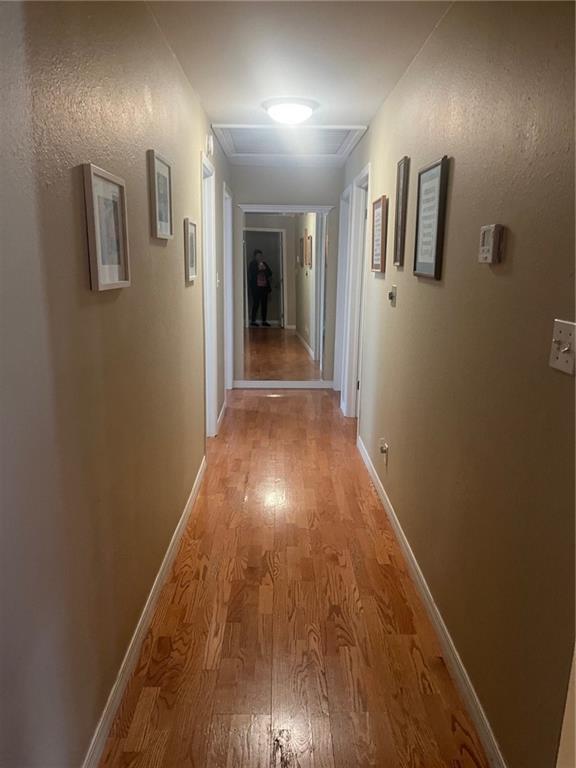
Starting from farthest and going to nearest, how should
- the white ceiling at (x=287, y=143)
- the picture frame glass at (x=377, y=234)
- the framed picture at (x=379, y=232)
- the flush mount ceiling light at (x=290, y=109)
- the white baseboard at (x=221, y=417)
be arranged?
the white baseboard at (x=221, y=417)
the white ceiling at (x=287, y=143)
the picture frame glass at (x=377, y=234)
the framed picture at (x=379, y=232)
the flush mount ceiling light at (x=290, y=109)

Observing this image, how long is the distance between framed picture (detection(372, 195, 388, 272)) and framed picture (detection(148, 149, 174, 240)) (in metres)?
1.34

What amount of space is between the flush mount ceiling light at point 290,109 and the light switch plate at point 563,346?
2.28 metres

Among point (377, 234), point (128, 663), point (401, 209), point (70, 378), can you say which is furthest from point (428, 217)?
point (128, 663)

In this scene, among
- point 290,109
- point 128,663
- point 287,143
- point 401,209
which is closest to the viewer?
point 128,663

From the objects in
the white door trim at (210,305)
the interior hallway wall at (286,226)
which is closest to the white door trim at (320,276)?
the white door trim at (210,305)

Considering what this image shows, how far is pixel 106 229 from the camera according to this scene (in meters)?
1.40

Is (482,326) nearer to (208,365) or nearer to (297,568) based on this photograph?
(297,568)

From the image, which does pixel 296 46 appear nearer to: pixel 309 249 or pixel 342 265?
pixel 342 265

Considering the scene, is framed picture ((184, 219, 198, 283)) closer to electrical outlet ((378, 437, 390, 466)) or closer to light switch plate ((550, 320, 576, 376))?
electrical outlet ((378, 437, 390, 466))

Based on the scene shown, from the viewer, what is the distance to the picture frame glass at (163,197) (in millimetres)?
1974

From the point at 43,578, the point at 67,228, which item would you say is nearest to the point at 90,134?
the point at 67,228

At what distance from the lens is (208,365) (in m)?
3.93

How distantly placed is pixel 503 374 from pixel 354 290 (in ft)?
9.69

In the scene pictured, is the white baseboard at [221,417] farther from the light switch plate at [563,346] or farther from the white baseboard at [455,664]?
the light switch plate at [563,346]
